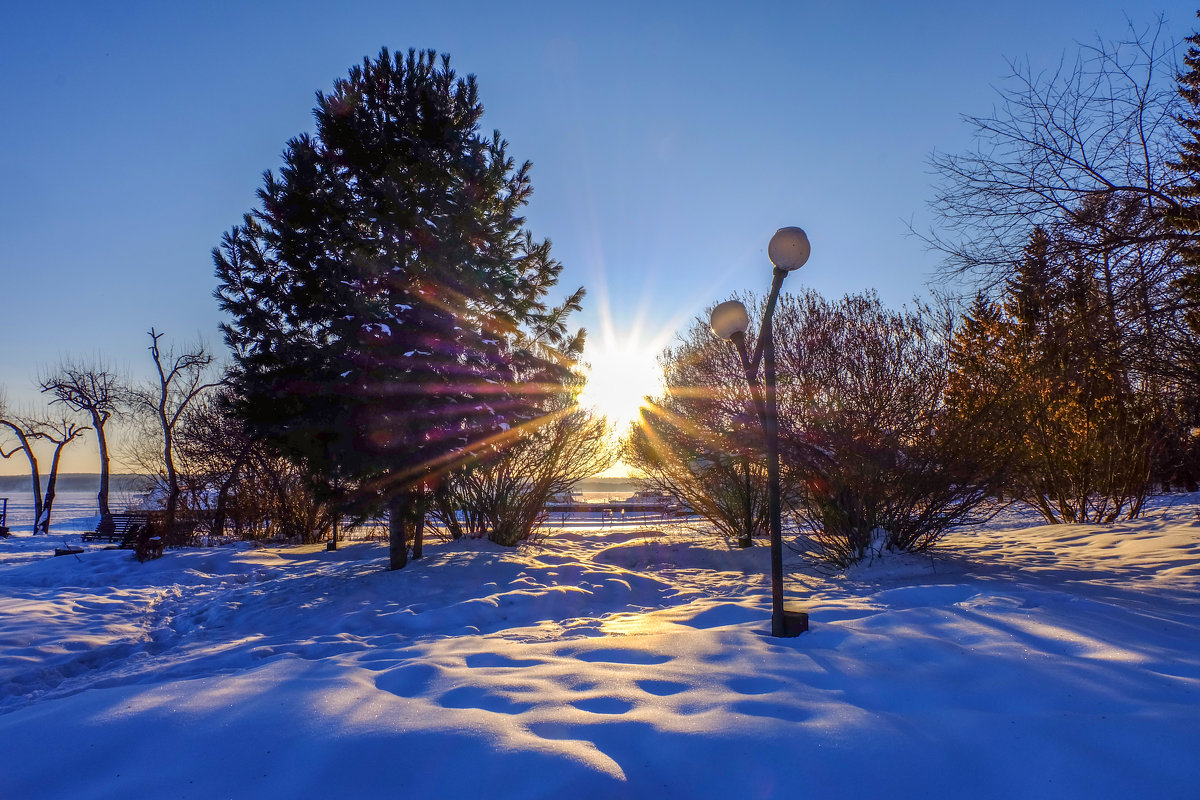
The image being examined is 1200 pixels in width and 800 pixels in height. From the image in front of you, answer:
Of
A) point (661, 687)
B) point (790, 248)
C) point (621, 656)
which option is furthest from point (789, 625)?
point (790, 248)

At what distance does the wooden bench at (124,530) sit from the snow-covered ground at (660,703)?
9.27m

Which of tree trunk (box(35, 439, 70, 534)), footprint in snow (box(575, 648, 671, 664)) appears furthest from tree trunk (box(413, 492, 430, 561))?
tree trunk (box(35, 439, 70, 534))

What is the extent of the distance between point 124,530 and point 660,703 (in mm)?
18887

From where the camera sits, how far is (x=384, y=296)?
964 cm

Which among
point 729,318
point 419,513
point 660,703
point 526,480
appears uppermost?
point 729,318

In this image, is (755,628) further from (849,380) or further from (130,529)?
(130,529)

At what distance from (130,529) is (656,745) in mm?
17544

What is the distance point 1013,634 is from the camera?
390 cm

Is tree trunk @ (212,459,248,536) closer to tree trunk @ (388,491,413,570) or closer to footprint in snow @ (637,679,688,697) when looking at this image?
tree trunk @ (388,491,413,570)

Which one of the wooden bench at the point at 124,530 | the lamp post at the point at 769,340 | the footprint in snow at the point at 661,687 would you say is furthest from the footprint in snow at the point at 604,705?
the wooden bench at the point at 124,530

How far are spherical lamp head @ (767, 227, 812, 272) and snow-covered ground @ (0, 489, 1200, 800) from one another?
2.73 m

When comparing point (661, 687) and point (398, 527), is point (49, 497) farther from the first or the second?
point (661, 687)

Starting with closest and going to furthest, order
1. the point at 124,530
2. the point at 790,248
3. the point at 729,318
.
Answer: the point at 790,248, the point at 729,318, the point at 124,530

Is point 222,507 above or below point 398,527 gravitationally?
below
